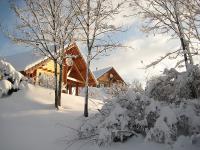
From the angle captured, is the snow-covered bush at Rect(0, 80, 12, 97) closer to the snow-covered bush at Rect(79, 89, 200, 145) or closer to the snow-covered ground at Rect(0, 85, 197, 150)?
the snow-covered ground at Rect(0, 85, 197, 150)

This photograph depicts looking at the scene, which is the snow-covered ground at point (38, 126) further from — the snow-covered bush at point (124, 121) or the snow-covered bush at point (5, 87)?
the snow-covered bush at point (5, 87)

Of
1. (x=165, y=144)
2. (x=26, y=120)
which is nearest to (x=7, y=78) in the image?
(x=26, y=120)

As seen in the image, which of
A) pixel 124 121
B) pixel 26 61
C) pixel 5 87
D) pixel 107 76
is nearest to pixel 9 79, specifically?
pixel 5 87

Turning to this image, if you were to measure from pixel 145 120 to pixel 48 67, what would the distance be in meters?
24.3

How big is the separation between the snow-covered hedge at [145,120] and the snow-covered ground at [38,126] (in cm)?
25

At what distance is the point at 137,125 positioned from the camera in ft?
29.4

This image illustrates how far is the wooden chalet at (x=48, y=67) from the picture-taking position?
27.1 m

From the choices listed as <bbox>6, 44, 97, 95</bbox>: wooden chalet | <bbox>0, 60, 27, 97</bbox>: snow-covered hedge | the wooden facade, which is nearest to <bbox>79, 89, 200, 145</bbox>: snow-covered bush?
<bbox>0, 60, 27, 97</bbox>: snow-covered hedge

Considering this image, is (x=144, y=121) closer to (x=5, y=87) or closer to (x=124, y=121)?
(x=124, y=121)

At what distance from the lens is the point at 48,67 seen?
32.1 m

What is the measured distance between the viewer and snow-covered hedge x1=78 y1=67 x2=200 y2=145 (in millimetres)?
8016

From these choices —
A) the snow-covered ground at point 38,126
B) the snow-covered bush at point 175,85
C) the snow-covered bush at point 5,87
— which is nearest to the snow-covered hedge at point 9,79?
the snow-covered bush at point 5,87

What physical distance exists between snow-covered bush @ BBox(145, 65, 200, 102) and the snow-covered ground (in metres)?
1.67

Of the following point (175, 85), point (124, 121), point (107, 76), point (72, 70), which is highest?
point (107, 76)
